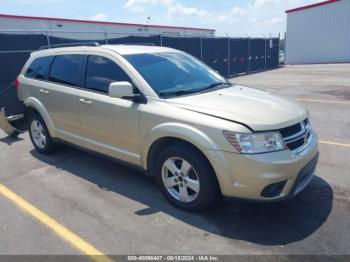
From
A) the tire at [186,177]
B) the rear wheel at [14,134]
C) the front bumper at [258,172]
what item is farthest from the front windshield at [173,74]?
the rear wheel at [14,134]

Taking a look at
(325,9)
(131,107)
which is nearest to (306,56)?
(325,9)

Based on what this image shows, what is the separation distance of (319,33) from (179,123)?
29.3m

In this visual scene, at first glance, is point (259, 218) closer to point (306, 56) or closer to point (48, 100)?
point (48, 100)

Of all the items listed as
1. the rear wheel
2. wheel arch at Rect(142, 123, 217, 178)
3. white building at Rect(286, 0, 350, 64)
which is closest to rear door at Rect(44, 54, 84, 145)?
wheel arch at Rect(142, 123, 217, 178)

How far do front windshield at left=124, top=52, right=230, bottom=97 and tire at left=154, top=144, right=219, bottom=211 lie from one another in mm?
753

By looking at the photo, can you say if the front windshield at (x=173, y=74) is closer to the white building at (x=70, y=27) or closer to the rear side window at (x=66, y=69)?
the rear side window at (x=66, y=69)

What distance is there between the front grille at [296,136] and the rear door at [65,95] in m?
2.85

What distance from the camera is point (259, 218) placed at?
3.56m

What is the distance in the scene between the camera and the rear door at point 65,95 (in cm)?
481

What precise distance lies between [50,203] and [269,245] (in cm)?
261

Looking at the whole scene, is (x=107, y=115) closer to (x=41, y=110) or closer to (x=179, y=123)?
(x=179, y=123)

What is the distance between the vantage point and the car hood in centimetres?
327

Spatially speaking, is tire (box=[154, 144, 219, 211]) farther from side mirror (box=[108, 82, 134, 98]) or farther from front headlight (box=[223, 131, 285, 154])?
side mirror (box=[108, 82, 134, 98])

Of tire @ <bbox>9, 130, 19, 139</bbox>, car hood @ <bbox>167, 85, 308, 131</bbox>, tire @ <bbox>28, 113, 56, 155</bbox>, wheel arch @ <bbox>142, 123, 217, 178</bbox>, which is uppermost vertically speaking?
car hood @ <bbox>167, 85, 308, 131</bbox>
